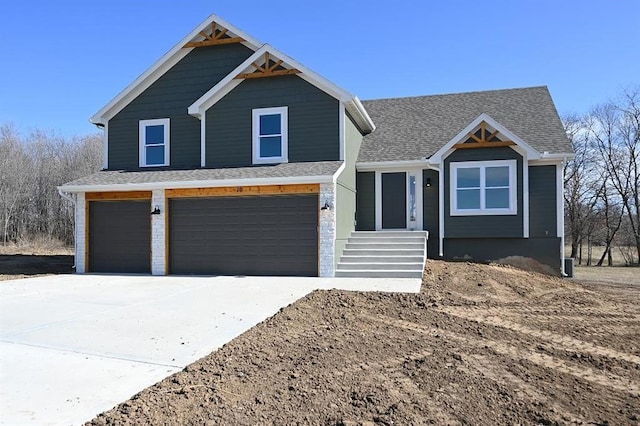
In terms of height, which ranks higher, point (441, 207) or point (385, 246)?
point (441, 207)

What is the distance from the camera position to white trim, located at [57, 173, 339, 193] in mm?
12086

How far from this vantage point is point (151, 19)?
41.9ft

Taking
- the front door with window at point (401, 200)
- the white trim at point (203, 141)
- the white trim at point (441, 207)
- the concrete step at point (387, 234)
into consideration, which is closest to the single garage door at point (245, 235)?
the white trim at point (203, 141)

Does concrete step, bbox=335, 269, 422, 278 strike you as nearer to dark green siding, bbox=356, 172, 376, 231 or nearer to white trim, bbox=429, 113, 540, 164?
dark green siding, bbox=356, 172, 376, 231

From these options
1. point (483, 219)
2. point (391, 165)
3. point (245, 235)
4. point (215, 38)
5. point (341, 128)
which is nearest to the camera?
point (245, 235)

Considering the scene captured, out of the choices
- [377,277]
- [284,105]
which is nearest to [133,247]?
[284,105]

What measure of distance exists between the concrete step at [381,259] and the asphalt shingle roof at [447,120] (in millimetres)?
4084

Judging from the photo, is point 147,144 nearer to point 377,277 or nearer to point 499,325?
point 377,277

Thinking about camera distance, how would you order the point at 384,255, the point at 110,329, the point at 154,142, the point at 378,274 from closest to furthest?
the point at 110,329, the point at 378,274, the point at 384,255, the point at 154,142

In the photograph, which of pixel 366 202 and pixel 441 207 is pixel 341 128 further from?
pixel 441 207

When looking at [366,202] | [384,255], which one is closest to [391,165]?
[366,202]

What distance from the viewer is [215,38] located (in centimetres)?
1538

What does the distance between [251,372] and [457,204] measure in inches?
423

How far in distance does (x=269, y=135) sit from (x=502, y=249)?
8298 millimetres
